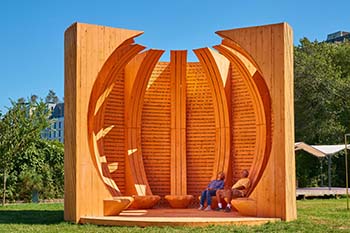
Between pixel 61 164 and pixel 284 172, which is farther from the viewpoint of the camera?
pixel 61 164

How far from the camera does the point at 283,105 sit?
398 inches

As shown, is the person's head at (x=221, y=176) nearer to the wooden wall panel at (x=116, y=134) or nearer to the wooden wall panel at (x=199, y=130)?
the wooden wall panel at (x=199, y=130)

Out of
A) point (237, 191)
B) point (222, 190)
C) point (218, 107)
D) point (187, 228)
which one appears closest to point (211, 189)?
point (222, 190)

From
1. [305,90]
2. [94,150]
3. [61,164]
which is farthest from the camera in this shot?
[305,90]

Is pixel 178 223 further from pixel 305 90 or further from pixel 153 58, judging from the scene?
pixel 305 90

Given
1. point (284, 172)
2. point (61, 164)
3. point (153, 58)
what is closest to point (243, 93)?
point (153, 58)

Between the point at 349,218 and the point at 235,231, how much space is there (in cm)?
292

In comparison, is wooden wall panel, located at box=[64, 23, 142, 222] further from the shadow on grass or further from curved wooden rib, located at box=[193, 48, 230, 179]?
curved wooden rib, located at box=[193, 48, 230, 179]

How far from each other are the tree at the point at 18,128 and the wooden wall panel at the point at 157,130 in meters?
3.09

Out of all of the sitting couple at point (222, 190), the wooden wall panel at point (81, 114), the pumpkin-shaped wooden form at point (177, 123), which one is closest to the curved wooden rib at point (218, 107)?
the pumpkin-shaped wooden form at point (177, 123)

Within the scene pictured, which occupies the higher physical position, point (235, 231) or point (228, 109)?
point (228, 109)

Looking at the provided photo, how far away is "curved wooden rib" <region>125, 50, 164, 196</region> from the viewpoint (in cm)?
1302

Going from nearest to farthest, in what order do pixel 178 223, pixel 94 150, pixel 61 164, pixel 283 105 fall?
pixel 178 223 < pixel 283 105 < pixel 94 150 < pixel 61 164

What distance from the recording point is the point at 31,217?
11.2 metres
